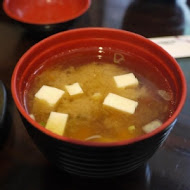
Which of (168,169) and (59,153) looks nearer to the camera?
(59,153)

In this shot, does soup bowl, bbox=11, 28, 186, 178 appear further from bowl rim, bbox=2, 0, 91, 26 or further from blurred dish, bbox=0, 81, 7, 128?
bowl rim, bbox=2, 0, 91, 26

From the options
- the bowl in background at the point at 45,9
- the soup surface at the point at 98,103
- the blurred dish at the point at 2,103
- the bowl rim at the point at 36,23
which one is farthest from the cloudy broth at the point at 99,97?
the bowl in background at the point at 45,9

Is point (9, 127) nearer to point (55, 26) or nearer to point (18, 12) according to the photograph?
point (55, 26)

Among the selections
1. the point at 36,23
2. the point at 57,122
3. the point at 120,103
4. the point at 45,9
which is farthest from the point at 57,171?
the point at 45,9

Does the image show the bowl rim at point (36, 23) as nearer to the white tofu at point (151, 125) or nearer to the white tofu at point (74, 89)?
the white tofu at point (74, 89)

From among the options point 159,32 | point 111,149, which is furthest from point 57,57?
point 159,32
